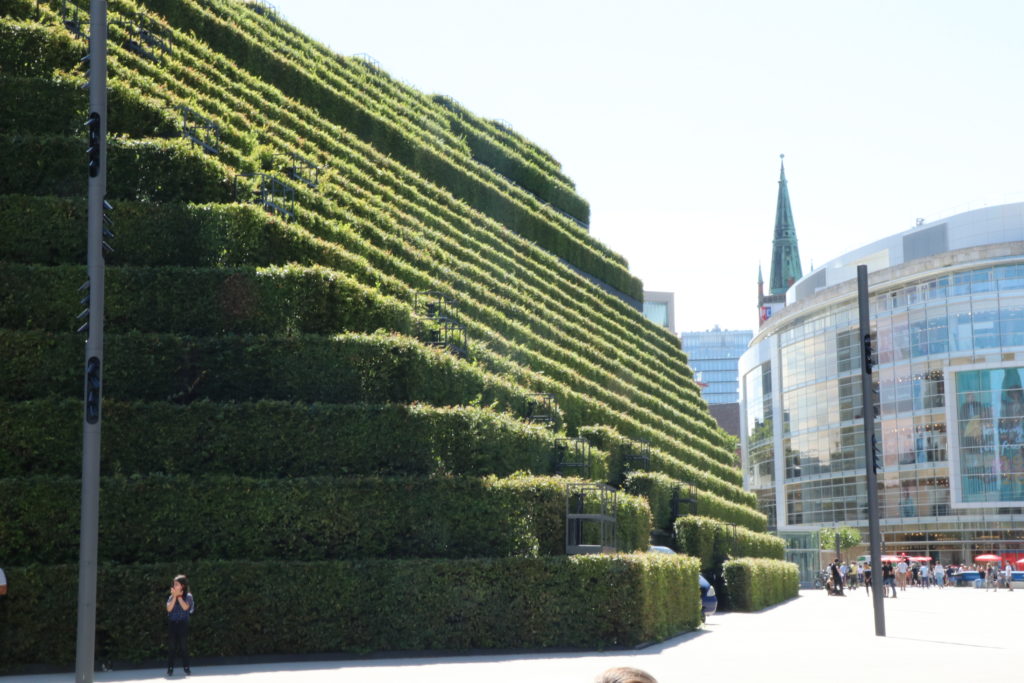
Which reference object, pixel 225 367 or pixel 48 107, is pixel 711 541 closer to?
pixel 225 367

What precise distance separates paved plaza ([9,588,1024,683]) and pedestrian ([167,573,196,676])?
1.09 ft

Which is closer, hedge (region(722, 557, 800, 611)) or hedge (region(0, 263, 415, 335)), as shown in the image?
hedge (region(0, 263, 415, 335))

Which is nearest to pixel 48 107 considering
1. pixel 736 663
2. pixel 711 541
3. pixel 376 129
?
pixel 736 663

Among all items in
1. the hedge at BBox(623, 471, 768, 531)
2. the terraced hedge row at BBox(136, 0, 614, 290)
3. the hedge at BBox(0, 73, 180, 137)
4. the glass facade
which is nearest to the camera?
the hedge at BBox(0, 73, 180, 137)

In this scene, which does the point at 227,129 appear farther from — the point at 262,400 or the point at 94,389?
the point at 94,389

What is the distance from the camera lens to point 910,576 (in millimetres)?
78312

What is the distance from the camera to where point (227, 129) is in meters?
31.4

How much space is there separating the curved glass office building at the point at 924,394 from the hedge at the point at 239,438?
2993 inches

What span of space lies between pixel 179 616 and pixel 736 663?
9217mm

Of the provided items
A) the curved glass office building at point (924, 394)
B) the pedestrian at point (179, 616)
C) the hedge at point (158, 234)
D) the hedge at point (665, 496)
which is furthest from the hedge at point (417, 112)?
the curved glass office building at point (924, 394)

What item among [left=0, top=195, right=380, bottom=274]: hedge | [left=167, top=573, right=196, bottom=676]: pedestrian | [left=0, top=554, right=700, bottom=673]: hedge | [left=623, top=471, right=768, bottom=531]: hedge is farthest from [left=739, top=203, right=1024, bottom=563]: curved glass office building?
[left=167, top=573, right=196, bottom=676]: pedestrian

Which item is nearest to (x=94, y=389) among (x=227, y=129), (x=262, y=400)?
(x=262, y=400)

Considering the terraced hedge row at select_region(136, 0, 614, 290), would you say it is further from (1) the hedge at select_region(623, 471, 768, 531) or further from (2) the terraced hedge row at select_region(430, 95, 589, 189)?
(1) the hedge at select_region(623, 471, 768, 531)

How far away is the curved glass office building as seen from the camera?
9081 cm
